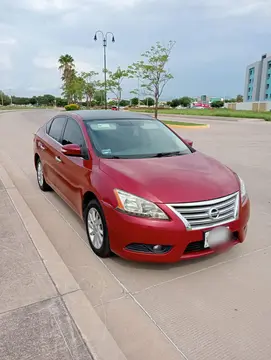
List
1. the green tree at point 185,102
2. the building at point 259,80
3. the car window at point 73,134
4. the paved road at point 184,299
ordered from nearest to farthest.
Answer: the paved road at point 184,299
the car window at point 73,134
the building at point 259,80
the green tree at point 185,102

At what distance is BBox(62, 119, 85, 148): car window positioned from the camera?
388cm

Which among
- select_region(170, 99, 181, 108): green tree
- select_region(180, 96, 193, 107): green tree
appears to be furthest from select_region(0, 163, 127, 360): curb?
select_region(180, 96, 193, 107): green tree

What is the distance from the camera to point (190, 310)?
8.13 feet

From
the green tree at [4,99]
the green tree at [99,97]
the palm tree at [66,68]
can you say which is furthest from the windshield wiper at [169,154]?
the green tree at [4,99]

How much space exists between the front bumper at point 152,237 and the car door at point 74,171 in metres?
0.72

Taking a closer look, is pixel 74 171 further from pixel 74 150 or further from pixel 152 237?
pixel 152 237

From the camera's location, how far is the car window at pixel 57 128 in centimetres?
472

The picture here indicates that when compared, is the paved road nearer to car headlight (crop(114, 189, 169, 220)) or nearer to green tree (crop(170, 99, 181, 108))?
car headlight (crop(114, 189, 169, 220))

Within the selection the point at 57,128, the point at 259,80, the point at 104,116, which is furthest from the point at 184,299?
the point at 259,80

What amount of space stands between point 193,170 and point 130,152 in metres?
0.86

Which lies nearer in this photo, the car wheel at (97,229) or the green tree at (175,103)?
the car wheel at (97,229)

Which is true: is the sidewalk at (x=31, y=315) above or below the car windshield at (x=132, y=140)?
below

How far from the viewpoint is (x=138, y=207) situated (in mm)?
2740

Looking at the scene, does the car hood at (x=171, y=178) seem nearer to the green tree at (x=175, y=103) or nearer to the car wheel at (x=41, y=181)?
the car wheel at (x=41, y=181)
